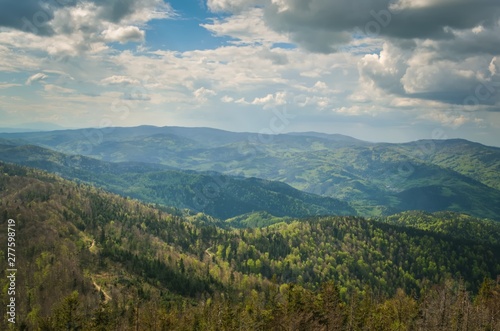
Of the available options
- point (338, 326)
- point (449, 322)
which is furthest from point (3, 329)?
point (449, 322)

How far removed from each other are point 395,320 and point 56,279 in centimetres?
17255

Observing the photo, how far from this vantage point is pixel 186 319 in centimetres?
14238

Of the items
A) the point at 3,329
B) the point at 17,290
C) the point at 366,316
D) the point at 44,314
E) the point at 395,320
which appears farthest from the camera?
the point at 17,290

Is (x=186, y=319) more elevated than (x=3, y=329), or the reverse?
(x=186, y=319)

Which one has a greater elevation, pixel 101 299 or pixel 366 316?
pixel 366 316

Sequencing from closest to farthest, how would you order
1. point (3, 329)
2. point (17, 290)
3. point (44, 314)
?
point (3, 329) < point (44, 314) < point (17, 290)

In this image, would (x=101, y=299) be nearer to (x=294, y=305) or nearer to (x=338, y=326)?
(x=294, y=305)

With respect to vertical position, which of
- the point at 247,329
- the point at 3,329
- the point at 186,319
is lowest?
the point at 3,329

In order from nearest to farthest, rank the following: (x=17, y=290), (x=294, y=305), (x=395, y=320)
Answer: (x=294, y=305) < (x=395, y=320) < (x=17, y=290)

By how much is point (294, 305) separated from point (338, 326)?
1630cm

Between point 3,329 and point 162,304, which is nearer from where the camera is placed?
point 3,329

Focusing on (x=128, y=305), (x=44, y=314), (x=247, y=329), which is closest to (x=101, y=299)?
(x=128, y=305)

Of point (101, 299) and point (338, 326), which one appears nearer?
point (338, 326)

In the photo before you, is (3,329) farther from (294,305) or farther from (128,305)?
(294,305)
